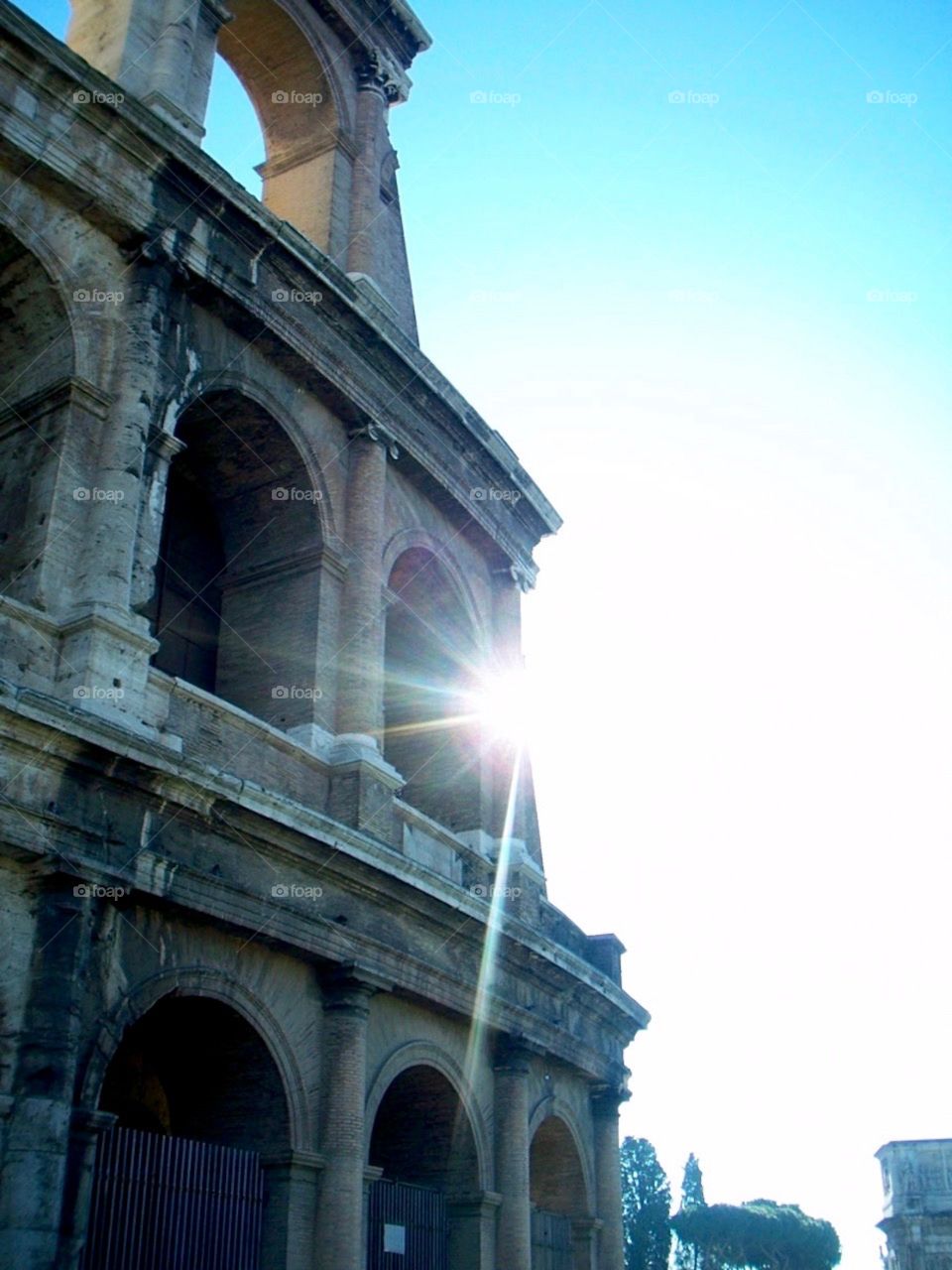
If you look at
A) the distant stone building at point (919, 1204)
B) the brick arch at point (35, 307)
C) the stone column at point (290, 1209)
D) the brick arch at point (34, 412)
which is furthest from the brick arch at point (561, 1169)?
the distant stone building at point (919, 1204)

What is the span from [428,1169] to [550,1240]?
87.7 inches

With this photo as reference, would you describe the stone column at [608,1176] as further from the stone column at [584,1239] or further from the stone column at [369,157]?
the stone column at [369,157]

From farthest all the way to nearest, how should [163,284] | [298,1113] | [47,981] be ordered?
[163,284], [298,1113], [47,981]

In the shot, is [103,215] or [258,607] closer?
[103,215]

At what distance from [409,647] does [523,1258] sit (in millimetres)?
6044

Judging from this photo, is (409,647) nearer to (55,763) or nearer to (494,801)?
(494,801)

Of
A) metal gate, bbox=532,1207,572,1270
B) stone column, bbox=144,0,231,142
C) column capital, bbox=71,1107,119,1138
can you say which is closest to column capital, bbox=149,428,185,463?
stone column, bbox=144,0,231,142

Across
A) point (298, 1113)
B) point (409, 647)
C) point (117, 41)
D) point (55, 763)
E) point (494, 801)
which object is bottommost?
point (298, 1113)

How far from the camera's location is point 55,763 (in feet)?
27.6

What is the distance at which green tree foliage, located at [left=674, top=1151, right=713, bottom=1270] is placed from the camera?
46.8 metres

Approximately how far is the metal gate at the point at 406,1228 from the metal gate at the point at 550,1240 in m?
1.63

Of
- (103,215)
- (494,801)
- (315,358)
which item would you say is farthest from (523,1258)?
(103,215)

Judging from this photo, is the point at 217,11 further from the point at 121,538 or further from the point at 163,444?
the point at 121,538

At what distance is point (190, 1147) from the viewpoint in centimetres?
927
